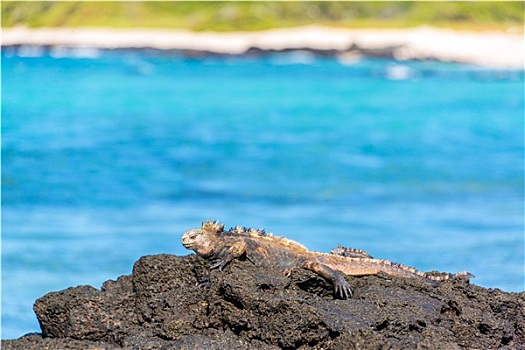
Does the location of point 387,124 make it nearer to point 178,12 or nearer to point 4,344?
point 178,12

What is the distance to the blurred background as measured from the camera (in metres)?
13.4

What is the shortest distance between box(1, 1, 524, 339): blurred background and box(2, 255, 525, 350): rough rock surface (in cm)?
470

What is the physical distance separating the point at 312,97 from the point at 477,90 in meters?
8.67

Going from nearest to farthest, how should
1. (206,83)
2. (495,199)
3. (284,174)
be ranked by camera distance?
(495,199), (284,174), (206,83)

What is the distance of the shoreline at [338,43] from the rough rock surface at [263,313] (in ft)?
143

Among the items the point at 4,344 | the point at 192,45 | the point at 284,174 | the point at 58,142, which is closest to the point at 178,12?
the point at 192,45

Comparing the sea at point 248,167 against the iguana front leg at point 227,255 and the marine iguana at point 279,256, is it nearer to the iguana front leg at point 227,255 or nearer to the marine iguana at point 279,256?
the marine iguana at point 279,256

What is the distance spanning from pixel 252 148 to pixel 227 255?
69.6ft

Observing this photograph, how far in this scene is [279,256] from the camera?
5312mm

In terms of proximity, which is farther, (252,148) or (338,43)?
(338,43)

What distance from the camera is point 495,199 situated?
1780 cm

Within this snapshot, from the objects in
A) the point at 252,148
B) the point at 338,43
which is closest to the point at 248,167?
the point at 252,148

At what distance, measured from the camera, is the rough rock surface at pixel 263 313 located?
4602 mm

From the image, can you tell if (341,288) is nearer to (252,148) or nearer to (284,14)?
(252,148)
